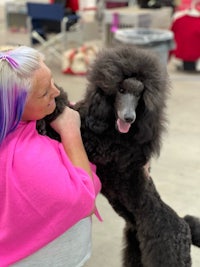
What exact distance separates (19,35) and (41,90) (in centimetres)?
452

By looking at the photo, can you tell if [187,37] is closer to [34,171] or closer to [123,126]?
[123,126]

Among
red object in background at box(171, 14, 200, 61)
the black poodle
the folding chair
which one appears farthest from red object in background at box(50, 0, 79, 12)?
the black poodle

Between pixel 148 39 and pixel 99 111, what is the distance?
2987 mm

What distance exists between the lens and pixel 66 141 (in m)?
1.11

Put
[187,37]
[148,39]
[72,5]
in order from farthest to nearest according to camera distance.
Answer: [72,5]
[187,37]
[148,39]

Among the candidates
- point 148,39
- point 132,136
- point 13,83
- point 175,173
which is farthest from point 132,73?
point 148,39

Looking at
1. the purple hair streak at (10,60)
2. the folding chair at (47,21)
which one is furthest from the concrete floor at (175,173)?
the folding chair at (47,21)

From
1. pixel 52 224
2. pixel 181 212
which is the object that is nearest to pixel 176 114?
pixel 181 212

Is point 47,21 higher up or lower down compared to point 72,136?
lower down

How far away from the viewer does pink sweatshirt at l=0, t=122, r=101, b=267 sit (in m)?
0.98

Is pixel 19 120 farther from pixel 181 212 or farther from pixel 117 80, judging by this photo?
pixel 181 212

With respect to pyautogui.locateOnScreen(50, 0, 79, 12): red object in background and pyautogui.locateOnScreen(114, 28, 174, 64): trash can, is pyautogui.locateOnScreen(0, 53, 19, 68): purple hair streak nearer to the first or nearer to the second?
pyautogui.locateOnScreen(114, 28, 174, 64): trash can

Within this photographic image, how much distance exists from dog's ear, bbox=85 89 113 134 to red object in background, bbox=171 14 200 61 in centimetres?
375

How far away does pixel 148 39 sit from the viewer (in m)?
3.97
